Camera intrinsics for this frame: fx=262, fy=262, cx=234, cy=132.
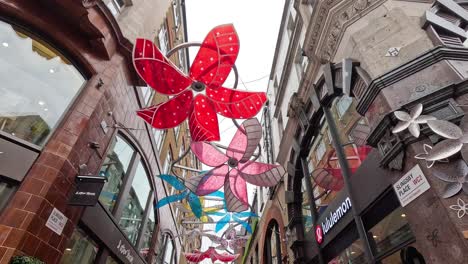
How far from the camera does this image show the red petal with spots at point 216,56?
5.71m

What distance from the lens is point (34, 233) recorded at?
425cm

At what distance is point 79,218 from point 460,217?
21.1ft

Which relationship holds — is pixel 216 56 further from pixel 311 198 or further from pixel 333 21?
pixel 311 198

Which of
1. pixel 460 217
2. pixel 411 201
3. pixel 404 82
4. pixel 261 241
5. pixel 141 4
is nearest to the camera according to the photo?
pixel 460 217

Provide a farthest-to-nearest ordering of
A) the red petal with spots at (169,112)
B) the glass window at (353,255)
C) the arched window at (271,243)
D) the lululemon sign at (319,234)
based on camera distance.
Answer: the arched window at (271,243) → the lululemon sign at (319,234) → the red petal with spots at (169,112) → the glass window at (353,255)

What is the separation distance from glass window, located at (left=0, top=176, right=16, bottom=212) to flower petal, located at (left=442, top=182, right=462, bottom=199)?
20.8ft

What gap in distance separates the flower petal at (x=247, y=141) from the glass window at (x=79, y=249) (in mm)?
4468

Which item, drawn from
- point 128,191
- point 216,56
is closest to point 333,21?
point 216,56

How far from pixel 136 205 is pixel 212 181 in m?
3.11

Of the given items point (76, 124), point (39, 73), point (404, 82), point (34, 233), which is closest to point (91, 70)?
point (39, 73)

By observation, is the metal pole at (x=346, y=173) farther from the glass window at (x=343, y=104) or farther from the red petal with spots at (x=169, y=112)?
the red petal with spots at (x=169, y=112)

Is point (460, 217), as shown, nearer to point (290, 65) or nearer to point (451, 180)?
point (451, 180)

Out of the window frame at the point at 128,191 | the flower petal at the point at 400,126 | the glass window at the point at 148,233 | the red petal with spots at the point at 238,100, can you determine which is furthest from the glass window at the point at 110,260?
the flower petal at the point at 400,126

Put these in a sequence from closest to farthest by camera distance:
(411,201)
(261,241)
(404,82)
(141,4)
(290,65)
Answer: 1. (411,201)
2. (404,82)
3. (141,4)
4. (290,65)
5. (261,241)
